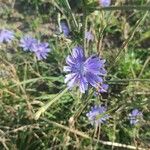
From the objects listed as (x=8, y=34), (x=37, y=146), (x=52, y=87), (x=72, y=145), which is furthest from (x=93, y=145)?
(x=8, y=34)

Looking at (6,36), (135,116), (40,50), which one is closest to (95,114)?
(135,116)

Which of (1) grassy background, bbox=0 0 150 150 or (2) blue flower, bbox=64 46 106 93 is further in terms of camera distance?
(1) grassy background, bbox=0 0 150 150

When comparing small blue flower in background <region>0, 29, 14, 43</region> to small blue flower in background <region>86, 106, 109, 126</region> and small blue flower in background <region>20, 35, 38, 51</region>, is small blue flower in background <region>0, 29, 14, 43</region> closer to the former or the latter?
small blue flower in background <region>20, 35, 38, 51</region>

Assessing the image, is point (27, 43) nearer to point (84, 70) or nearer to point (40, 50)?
point (40, 50)

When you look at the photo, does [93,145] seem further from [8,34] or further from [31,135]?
[8,34]

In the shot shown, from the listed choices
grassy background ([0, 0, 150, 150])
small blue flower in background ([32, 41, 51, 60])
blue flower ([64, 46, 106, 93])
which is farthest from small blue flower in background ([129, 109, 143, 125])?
blue flower ([64, 46, 106, 93])

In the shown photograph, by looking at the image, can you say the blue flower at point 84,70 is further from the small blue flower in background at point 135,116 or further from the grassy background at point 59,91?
the small blue flower in background at point 135,116

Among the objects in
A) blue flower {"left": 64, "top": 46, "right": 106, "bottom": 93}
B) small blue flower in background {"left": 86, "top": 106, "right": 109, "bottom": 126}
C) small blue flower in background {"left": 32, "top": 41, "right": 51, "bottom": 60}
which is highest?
blue flower {"left": 64, "top": 46, "right": 106, "bottom": 93}
